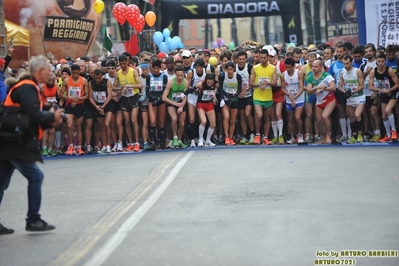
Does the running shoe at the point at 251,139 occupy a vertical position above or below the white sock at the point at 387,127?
below

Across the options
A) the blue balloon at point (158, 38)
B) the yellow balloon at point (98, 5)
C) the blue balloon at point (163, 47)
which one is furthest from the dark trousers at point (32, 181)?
the yellow balloon at point (98, 5)

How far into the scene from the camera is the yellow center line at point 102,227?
8.80 meters

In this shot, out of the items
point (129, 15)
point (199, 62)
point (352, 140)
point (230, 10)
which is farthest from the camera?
point (230, 10)

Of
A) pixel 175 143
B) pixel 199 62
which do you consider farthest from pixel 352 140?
pixel 175 143

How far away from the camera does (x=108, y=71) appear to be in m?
21.7

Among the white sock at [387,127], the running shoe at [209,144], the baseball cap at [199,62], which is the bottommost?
the running shoe at [209,144]

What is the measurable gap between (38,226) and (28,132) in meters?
1.00

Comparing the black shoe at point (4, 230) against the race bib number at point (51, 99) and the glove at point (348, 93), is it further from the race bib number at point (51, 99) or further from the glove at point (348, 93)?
the glove at point (348, 93)

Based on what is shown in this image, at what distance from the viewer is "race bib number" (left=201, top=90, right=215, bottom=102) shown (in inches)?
840

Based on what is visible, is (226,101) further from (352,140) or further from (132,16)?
(132,16)

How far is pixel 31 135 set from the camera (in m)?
10.4

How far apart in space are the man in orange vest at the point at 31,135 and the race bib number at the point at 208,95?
10.9 meters

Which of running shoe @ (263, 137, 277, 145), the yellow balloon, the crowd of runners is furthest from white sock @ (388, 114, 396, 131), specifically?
the yellow balloon

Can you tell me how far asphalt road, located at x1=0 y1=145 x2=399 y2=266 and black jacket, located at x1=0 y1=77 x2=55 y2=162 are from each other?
0.85 meters
